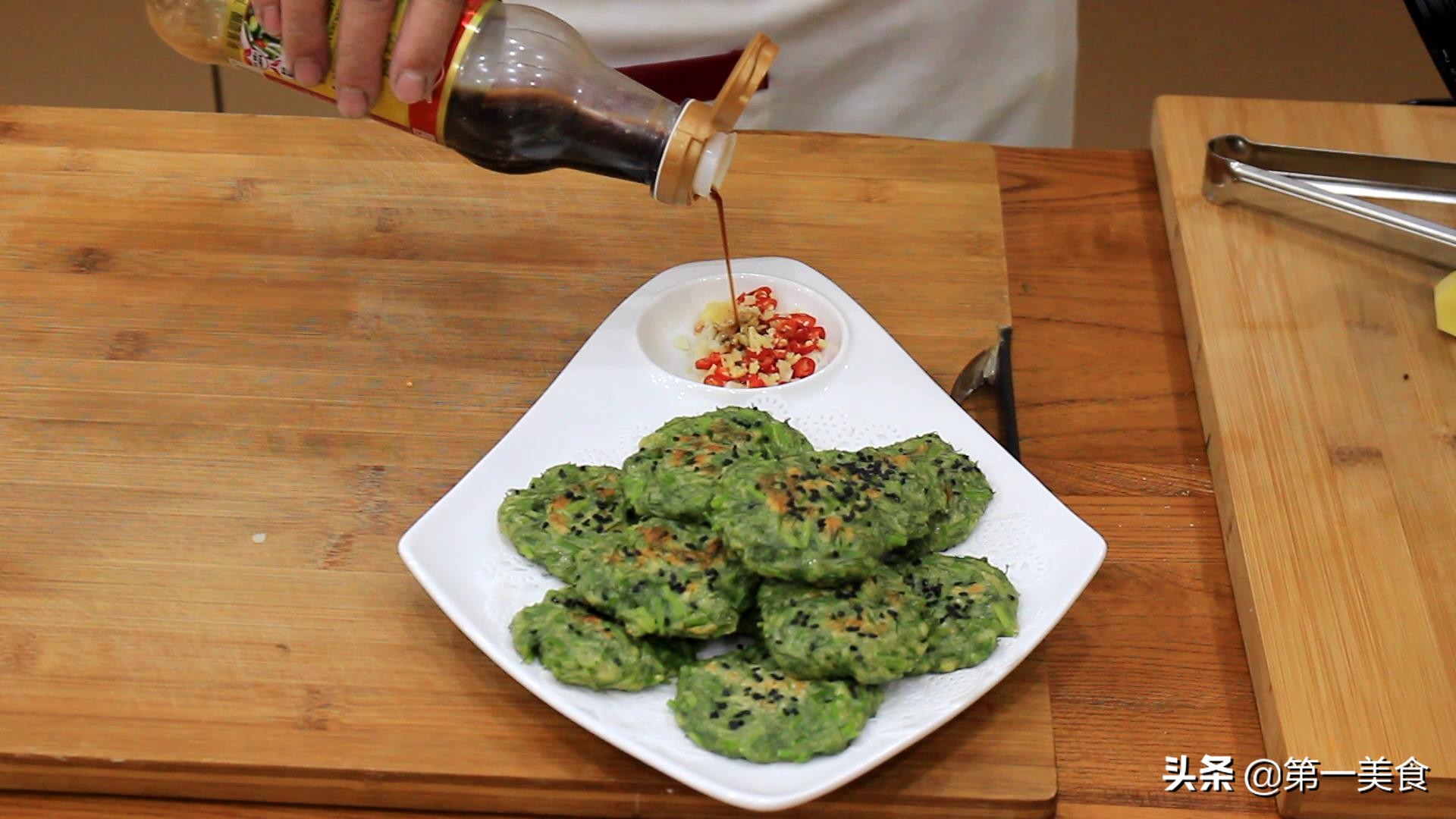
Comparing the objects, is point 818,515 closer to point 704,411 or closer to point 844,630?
point 844,630

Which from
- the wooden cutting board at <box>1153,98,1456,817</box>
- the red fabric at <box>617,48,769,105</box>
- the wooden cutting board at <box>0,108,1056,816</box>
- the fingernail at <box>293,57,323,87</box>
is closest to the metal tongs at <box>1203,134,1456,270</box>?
the wooden cutting board at <box>1153,98,1456,817</box>

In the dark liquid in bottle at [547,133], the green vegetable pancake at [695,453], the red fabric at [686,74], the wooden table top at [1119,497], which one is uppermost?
the dark liquid in bottle at [547,133]

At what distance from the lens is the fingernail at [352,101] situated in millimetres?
1354

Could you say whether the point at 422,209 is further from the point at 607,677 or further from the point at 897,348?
the point at 607,677

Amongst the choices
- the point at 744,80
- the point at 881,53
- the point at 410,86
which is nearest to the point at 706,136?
the point at 744,80

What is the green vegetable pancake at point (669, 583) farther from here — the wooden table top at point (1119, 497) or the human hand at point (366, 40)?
the human hand at point (366, 40)

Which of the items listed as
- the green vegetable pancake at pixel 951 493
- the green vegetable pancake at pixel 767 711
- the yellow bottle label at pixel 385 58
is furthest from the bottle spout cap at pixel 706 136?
the green vegetable pancake at pixel 767 711

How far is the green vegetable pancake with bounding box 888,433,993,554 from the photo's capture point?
1334 mm

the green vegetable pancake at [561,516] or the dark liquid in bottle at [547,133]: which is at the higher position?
the dark liquid in bottle at [547,133]

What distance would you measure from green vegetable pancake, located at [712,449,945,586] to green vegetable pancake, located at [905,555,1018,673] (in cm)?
4

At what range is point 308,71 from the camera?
1362 mm

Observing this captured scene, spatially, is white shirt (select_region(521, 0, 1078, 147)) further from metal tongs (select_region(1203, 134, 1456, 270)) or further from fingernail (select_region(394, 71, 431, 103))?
fingernail (select_region(394, 71, 431, 103))

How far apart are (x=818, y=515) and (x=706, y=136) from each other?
395 millimetres

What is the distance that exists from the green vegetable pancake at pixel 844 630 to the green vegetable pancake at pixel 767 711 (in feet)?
0.06
